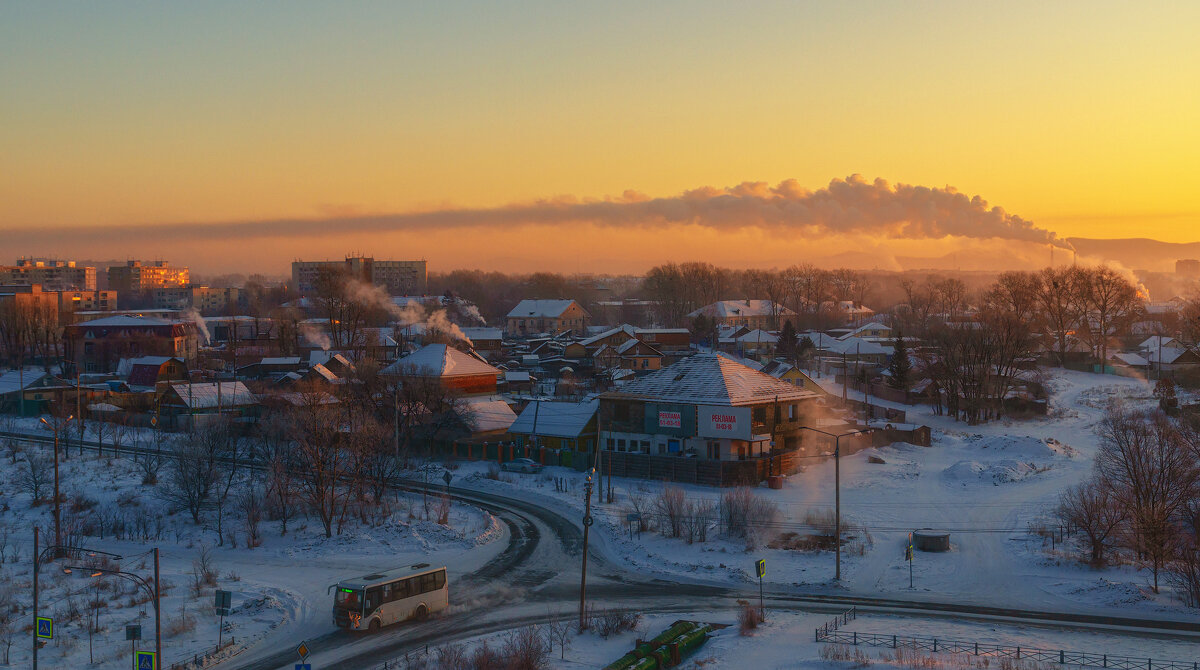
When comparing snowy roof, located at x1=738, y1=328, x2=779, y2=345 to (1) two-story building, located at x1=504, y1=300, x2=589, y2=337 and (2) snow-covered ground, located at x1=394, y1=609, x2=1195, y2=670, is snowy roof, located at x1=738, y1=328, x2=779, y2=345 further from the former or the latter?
(2) snow-covered ground, located at x1=394, y1=609, x2=1195, y2=670

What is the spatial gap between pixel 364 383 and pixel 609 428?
1601 cm

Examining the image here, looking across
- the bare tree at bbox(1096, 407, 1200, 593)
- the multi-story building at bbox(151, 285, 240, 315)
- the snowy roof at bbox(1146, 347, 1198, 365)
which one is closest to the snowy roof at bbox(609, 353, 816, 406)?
the bare tree at bbox(1096, 407, 1200, 593)

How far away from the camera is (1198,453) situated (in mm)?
30688

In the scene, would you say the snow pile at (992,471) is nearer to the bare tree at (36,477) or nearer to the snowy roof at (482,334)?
the bare tree at (36,477)

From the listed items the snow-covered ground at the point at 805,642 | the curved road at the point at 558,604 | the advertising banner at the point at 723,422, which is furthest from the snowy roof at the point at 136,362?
the snow-covered ground at the point at 805,642

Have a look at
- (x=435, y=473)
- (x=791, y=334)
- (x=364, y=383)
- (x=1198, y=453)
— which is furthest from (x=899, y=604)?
(x=791, y=334)

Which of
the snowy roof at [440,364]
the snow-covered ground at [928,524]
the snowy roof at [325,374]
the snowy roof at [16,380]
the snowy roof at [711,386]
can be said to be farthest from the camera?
the snowy roof at [16,380]

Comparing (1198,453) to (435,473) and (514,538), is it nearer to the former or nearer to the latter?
(514,538)

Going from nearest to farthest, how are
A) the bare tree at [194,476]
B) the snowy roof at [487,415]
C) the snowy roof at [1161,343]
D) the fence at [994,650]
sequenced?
the fence at [994,650] → the bare tree at [194,476] → the snowy roof at [487,415] → the snowy roof at [1161,343]

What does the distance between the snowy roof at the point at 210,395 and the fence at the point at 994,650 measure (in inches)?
1840

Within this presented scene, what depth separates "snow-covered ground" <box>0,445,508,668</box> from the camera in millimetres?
24172

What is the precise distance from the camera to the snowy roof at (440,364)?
191 ft

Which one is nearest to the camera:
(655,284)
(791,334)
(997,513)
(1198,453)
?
(1198,453)

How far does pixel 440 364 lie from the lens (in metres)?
61.4
